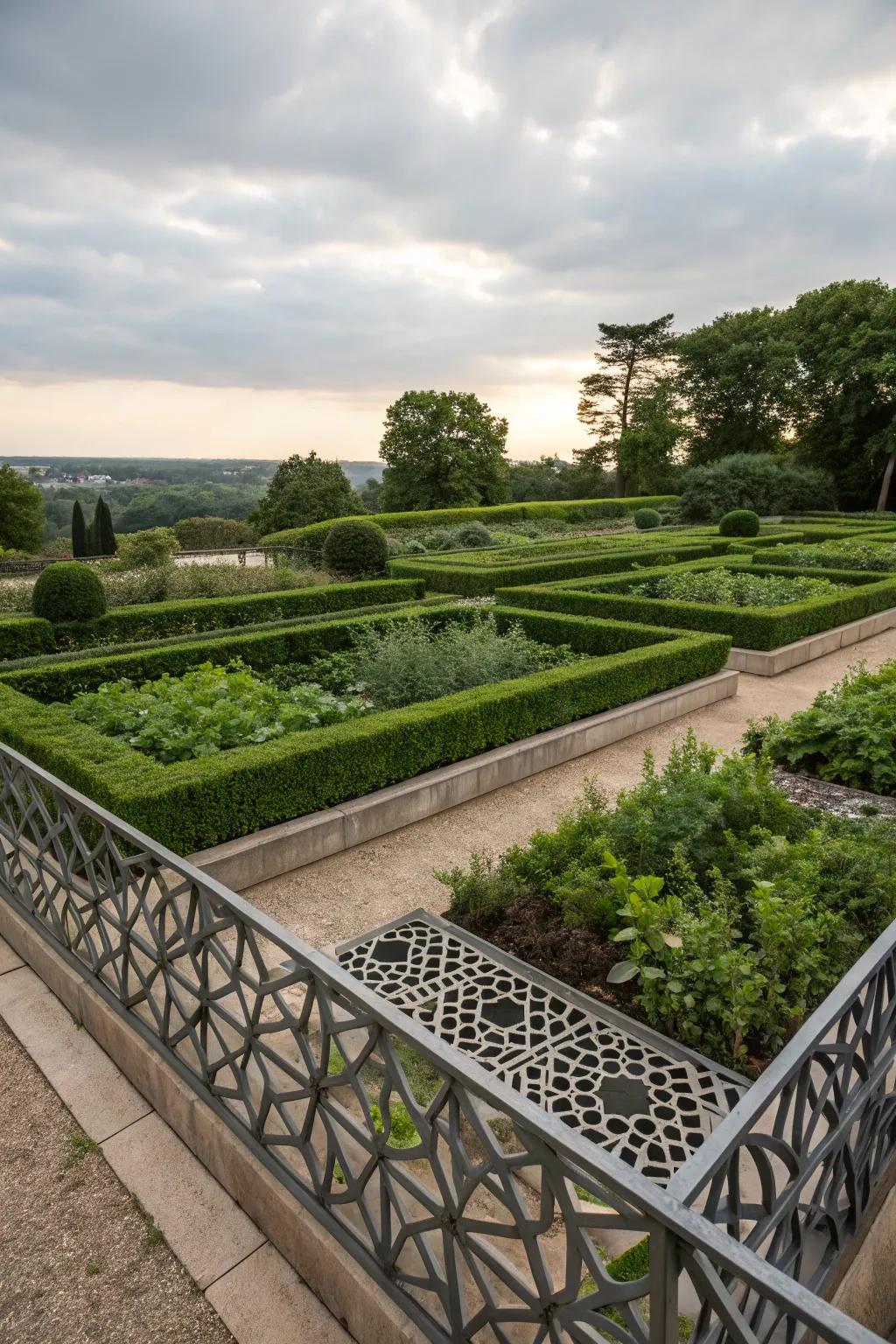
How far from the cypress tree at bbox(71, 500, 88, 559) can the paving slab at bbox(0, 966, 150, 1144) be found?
26225 millimetres

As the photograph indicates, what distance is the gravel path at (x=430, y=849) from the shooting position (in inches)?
166

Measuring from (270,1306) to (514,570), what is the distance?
12.7m

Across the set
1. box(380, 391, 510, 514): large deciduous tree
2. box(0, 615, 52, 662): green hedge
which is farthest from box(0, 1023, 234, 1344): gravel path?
box(380, 391, 510, 514): large deciduous tree

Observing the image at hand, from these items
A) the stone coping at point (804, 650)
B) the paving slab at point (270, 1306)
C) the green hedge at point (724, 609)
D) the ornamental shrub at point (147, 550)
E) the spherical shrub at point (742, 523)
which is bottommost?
the paving slab at point (270, 1306)

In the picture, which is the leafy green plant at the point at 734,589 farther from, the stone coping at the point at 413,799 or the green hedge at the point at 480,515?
the green hedge at the point at 480,515

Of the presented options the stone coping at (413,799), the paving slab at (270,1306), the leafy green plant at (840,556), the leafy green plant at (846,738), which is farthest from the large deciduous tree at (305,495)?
the paving slab at (270,1306)

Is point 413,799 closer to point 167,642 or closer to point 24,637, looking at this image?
point 167,642

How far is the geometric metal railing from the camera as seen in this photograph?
4.30 ft

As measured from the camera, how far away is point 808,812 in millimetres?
4375

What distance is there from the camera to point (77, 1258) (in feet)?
7.21

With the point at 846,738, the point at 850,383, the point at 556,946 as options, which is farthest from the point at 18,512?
the point at 556,946

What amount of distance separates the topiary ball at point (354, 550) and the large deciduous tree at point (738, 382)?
25.0 m

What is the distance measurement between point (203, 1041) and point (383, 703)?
14.2 ft

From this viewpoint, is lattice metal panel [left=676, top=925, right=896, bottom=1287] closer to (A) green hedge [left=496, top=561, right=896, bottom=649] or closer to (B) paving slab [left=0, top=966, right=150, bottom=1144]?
(B) paving slab [left=0, top=966, right=150, bottom=1144]
